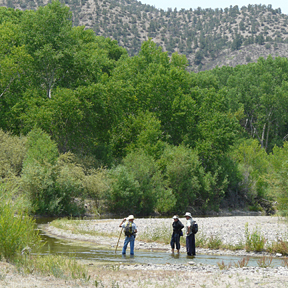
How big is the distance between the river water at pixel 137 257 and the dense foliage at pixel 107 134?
58.1ft

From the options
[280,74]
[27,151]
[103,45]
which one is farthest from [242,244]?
[280,74]

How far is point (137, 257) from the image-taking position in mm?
19266

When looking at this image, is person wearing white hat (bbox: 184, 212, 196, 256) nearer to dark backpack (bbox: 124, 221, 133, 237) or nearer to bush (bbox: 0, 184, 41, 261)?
dark backpack (bbox: 124, 221, 133, 237)

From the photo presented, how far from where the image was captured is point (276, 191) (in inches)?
1471

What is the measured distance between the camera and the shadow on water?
18.1m

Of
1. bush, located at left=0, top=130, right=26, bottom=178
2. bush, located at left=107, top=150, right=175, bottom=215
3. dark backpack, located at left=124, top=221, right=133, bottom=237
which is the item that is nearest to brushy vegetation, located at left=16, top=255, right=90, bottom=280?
dark backpack, located at left=124, top=221, right=133, bottom=237

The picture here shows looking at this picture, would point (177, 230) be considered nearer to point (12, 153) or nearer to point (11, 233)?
point (11, 233)

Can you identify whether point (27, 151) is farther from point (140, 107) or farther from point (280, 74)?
point (280, 74)

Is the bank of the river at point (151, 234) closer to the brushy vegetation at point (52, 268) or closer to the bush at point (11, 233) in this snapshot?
the brushy vegetation at point (52, 268)

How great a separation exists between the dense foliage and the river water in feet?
58.1

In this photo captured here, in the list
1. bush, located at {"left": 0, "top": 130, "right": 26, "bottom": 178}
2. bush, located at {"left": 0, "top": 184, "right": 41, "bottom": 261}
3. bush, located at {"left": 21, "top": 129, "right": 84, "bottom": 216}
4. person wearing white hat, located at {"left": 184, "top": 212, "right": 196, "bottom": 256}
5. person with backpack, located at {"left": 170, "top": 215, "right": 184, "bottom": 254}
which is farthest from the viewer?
bush, located at {"left": 0, "top": 130, "right": 26, "bottom": 178}

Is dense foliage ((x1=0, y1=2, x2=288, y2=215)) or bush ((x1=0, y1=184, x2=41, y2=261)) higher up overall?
dense foliage ((x1=0, y1=2, x2=288, y2=215))

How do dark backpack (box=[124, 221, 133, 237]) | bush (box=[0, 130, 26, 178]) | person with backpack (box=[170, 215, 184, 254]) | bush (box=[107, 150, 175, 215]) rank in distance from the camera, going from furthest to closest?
bush (box=[0, 130, 26, 178]), bush (box=[107, 150, 175, 215]), person with backpack (box=[170, 215, 184, 254]), dark backpack (box=[124, 221, 133, 237])

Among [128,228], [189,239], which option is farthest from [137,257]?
[189,239]
